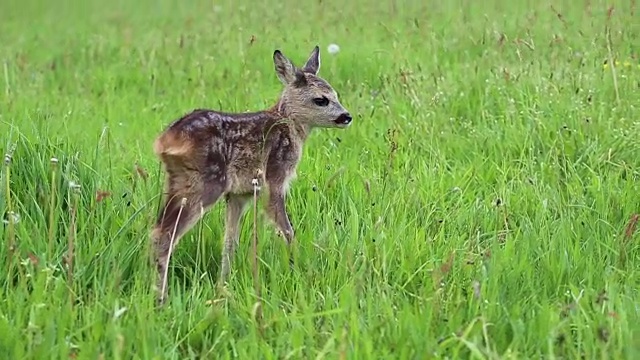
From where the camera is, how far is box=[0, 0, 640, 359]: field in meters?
3.55

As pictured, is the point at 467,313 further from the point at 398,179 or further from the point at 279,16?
the point at 279,16

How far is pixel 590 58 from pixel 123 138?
3701 millimetres

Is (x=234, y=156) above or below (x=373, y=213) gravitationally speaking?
above

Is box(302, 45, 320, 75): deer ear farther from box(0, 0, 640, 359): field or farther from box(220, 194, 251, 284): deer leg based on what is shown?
box(220, 194, 251, 284): deer leg

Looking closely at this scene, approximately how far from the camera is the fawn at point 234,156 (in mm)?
4352

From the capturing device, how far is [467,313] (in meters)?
3.73

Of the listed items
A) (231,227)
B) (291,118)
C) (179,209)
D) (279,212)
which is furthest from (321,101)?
(179,209)

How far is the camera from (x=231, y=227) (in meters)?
4.68

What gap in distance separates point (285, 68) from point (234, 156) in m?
0.95

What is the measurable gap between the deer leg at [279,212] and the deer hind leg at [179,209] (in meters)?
0.36

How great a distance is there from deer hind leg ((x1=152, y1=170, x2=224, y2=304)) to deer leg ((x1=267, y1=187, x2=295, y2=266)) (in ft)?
1.19

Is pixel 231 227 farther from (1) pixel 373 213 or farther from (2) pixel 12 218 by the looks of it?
(2) pixel 12 218

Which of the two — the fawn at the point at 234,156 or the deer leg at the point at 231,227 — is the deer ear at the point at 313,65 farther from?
the deer leg at the point at 231,227

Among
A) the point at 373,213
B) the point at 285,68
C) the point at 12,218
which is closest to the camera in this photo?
the point at 12,218
